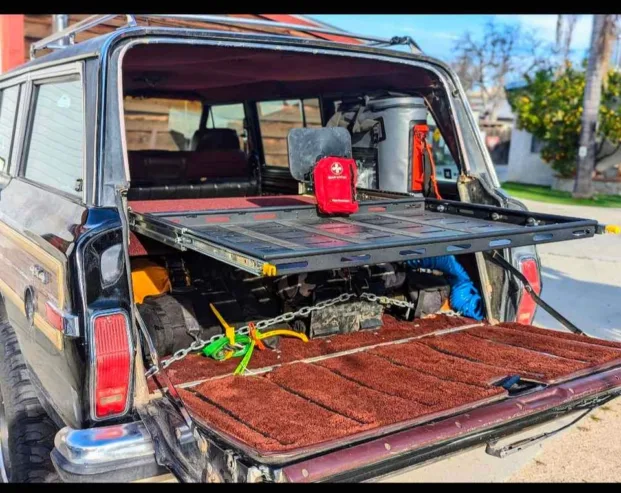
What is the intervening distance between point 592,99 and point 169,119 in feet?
42.6

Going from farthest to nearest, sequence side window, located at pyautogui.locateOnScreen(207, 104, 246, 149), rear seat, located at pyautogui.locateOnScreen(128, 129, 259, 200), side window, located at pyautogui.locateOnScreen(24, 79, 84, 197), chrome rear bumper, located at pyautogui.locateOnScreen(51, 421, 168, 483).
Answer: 1. side window, located at pyautogui.locateOnScreen(207, 104, 246, 149)
2. rear seat, located at pyautogui.locateOnScreen(128, 129, 259, 200)
3. side window, located at pyautogui.locateOnScreen(24, 79, 84, 197)
4. chrome rear bumper, located at pyautogui.locateOnScreen(51, 421, 168, 483)

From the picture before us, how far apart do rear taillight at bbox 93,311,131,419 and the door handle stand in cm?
39

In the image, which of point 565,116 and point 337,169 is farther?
point 565,116

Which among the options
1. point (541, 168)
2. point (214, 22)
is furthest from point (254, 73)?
point (541, 168)

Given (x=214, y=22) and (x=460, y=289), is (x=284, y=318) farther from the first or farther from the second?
(x=214, y=22)

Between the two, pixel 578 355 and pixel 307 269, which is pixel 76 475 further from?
pixel 578 355

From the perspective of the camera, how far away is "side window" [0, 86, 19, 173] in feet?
12.2

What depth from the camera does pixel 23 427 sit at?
2.73 meters

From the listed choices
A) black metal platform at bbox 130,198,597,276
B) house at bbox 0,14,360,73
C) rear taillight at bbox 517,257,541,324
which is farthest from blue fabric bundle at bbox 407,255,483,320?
house at bbox 0,14,360,73

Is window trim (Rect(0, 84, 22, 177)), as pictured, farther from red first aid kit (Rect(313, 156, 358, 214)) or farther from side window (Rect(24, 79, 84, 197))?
red first aid kit (Rect(313, 156, 358, 214))

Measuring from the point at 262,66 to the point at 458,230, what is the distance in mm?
1832

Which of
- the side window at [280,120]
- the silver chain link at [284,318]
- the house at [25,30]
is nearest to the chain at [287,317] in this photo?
the silver chain link at [284,318]

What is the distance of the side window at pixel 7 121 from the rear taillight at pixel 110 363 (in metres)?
1.80

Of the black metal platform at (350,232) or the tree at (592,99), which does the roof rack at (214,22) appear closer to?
the black metal platform at (350,232)
